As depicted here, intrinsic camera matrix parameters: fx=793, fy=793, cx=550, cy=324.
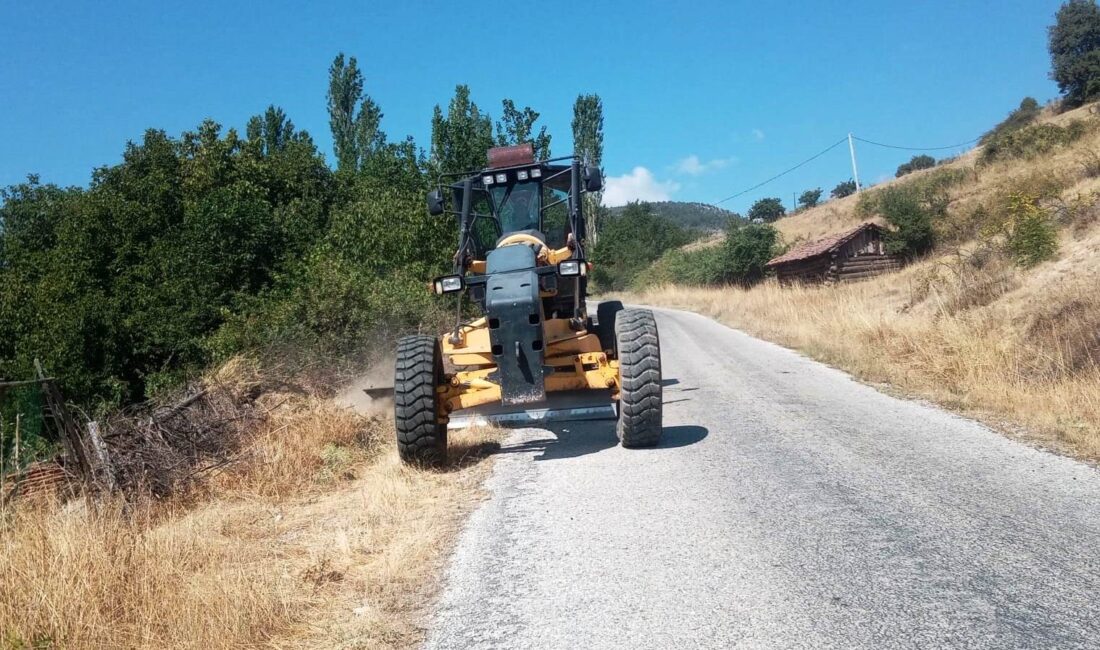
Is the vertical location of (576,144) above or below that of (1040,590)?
above

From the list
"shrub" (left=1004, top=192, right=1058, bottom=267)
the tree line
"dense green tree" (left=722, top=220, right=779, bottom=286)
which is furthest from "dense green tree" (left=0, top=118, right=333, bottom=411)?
"dense green tree" (left=722, top=220, right=779, bottom=286)

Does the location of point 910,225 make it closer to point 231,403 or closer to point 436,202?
point 436,202

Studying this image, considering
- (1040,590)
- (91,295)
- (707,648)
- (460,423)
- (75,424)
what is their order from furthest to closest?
(91,295) → (460,423) → (75,424) → (1040,590) → (707,648)

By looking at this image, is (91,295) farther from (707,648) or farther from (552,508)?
(707,648)

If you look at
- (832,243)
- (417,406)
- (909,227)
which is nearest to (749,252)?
(832,243)

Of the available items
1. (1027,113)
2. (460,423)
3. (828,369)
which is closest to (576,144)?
(1027,113)

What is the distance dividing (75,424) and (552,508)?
14.5 feet

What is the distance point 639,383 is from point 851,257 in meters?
31.4

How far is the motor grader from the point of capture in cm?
722

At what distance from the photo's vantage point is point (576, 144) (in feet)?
201

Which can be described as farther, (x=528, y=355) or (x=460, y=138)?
(x=460, y=138)

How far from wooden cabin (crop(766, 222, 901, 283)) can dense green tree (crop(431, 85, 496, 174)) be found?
20.9 metres

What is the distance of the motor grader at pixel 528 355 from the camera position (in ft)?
23.7

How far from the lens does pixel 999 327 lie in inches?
475
